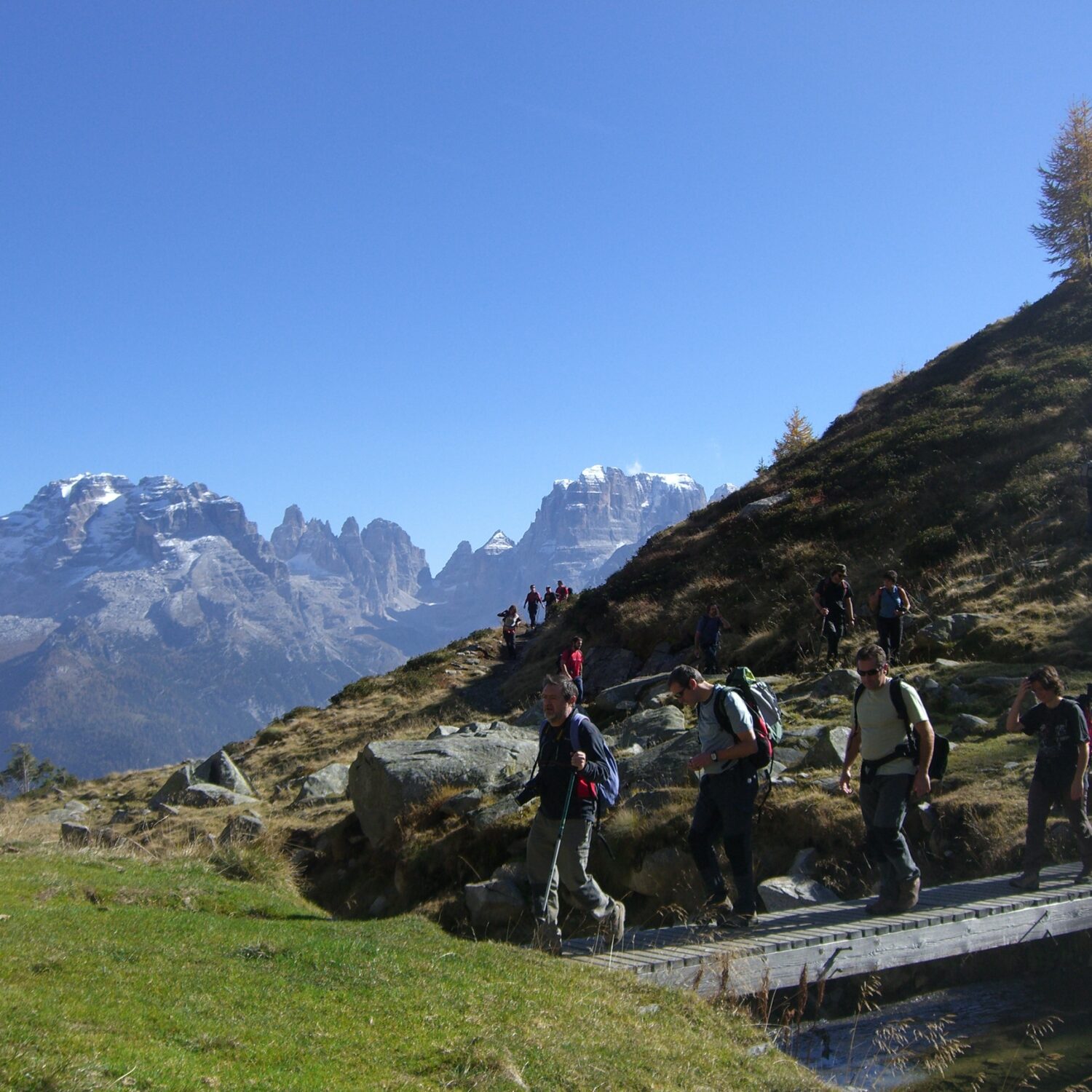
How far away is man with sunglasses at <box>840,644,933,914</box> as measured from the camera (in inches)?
303

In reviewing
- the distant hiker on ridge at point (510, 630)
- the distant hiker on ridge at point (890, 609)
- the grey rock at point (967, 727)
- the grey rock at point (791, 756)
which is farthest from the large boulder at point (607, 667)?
the grey rock at point (967, 727)

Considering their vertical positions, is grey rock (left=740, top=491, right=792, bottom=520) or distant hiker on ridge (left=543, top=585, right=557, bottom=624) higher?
grey rock (left=740, top=491, right=792, bottom=520)

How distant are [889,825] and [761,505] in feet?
77.7

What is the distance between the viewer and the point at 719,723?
7844 mm

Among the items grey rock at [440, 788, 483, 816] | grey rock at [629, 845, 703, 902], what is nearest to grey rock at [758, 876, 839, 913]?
grey rock at [629, 845, 703, 902]

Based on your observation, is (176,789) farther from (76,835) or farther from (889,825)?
(889,825)

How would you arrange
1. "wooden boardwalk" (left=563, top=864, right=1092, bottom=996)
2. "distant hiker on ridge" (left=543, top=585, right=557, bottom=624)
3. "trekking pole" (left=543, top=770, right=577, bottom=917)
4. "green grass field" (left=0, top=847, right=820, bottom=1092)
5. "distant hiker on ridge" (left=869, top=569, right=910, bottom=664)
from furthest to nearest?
"distant hiker on ridge" (left=543, top=585, right=557, bottom=624)
"distant hiker on ridge" (left=869, top=569, right=910, bottom=664)
"trekking pole" (left=543, top=770, right=577, bottom=917)
"wooden boardwalk" (left=563, top=864, right=1092, bottom=996)
"green grass field" (left=0, top=847, right=820, bottom=1092)

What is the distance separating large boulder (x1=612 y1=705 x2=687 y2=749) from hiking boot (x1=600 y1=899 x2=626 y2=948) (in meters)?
5.85

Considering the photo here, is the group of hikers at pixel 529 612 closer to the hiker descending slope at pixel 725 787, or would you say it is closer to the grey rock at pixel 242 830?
the grey rock at pixel 242 830

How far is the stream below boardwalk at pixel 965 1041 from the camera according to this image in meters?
6.51

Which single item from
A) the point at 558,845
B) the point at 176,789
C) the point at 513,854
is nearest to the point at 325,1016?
the point at 558,845

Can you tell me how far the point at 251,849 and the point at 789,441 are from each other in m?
50.5

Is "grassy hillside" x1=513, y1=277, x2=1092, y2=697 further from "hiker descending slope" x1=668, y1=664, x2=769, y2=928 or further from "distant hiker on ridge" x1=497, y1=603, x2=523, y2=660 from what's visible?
"hiker descending slope" x1=668, y1=664, x2=769, y2=928

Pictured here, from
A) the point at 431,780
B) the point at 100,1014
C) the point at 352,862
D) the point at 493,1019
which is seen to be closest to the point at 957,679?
the point at 431,780
